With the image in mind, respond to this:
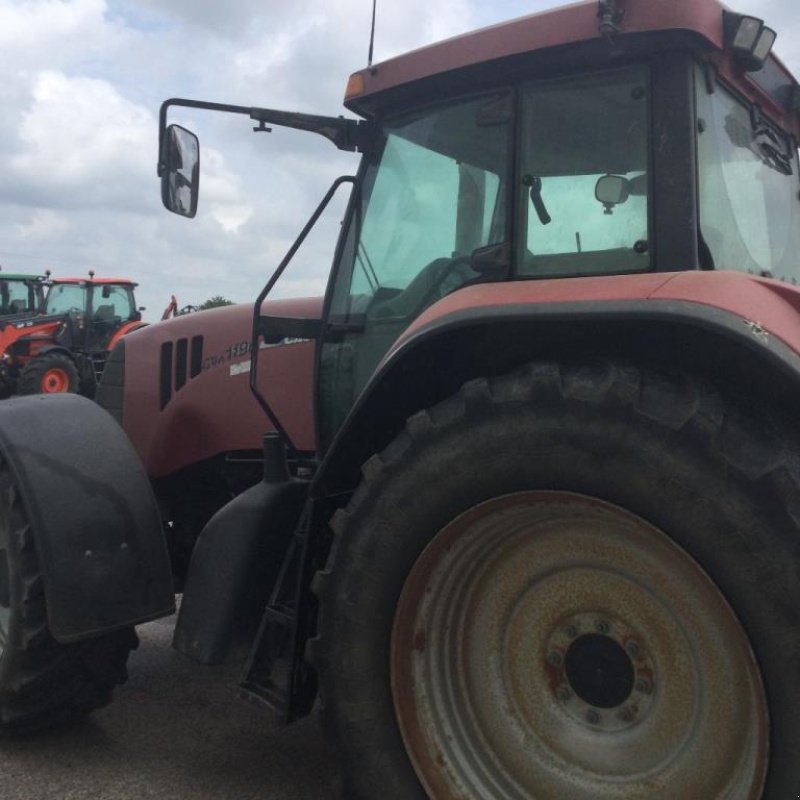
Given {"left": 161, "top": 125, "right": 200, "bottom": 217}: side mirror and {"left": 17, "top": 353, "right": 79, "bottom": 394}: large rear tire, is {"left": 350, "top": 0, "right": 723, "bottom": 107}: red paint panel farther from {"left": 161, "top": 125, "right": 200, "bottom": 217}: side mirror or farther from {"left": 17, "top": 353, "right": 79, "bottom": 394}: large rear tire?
{"left": 17, "top": 353, "right": 79, "bottom": 394}: large rear tire

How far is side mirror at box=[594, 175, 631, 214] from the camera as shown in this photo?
2.39 metres

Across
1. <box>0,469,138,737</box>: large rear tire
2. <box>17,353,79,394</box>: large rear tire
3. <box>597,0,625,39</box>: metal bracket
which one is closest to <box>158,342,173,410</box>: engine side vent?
<box>0,469,138,737</box>: large rear tire

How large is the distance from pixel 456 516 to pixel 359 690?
517 millimetres

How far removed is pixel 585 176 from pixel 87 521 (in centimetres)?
187

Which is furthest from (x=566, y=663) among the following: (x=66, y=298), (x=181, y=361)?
(x=66, y=298)

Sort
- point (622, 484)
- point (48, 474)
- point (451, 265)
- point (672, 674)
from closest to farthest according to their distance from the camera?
point (622, 484)
point (672, 674)
point (451, 265)
point (48, 474)

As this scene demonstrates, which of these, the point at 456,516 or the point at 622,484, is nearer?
the point at 622,484

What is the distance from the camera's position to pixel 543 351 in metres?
2.34

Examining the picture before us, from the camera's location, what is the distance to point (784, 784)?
5.96ft

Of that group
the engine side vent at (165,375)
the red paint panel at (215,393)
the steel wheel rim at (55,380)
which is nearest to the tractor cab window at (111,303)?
the steel wheel rim at (55,380)

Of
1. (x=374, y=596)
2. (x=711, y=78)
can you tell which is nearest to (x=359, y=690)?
(x=374, y=596)

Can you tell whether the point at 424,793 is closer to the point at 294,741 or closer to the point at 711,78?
the point at 294,741

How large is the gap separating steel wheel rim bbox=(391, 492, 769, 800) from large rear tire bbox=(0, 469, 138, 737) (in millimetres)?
1331

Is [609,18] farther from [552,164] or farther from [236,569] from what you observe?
[236,569]
